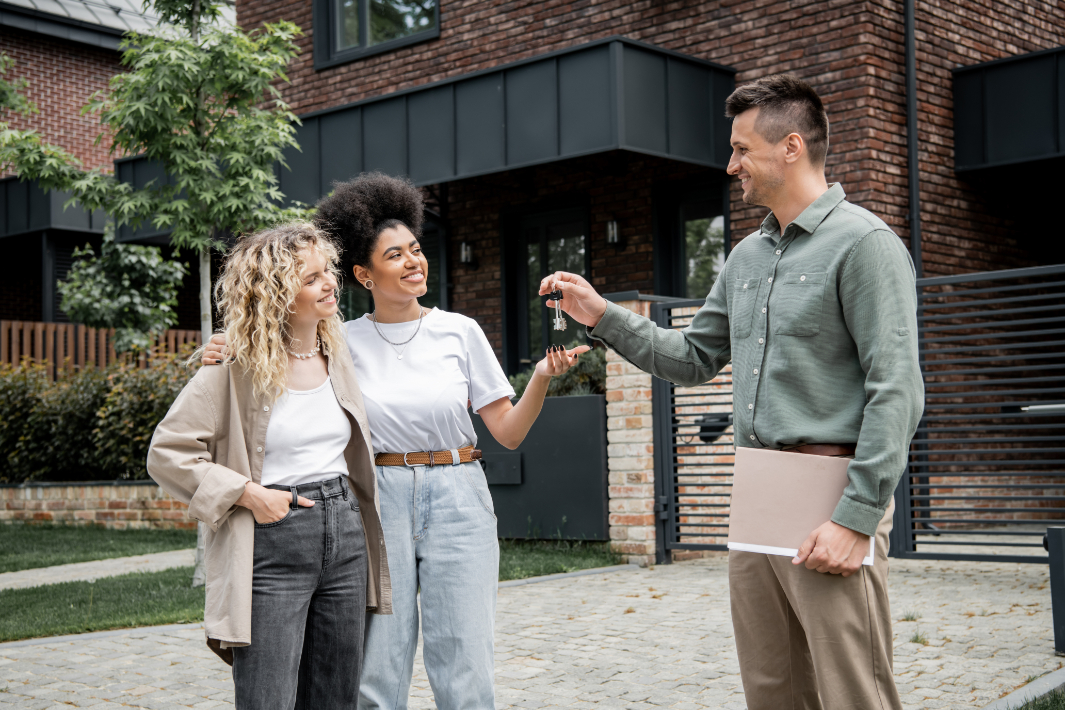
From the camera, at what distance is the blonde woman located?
2832 mm

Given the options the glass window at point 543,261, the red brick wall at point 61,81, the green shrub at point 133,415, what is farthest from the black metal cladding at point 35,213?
the glass window at point 543,261

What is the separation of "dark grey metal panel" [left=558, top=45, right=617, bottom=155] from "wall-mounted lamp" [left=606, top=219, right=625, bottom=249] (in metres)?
2.12

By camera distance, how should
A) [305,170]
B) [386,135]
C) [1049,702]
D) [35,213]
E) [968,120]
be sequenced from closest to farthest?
[1049,702] < [968,120] < [386,135] < [305,170] < [35,213]

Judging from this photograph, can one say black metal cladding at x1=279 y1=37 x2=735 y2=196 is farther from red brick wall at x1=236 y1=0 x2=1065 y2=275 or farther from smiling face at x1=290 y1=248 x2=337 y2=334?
smiling face at x1=290 y1=248 x2=337 y2=334

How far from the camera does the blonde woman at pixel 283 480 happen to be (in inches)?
111

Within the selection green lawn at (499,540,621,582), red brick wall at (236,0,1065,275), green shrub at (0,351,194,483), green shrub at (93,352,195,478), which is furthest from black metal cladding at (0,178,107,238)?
green lawn at (499,540,621,582)

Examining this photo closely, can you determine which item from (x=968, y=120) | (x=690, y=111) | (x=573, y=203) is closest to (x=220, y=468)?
(x=690, y=111)

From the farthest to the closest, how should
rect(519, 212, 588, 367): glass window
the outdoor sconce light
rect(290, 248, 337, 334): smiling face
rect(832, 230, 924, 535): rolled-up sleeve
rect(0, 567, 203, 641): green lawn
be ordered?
the outdoor sconce light, rect(519, 212, 588, 367): glass window, rect(0, 567, 203, 641): green lawn, rect(290, 248, 337, 334): smiling face, rect(832, 230, 924, 535): rolled-up sleeve

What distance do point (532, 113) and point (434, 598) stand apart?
781cm

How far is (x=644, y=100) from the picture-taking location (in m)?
9.96

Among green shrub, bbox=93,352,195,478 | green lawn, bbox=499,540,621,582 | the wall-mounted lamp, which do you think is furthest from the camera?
green shrub, bbox=93,352,195,478

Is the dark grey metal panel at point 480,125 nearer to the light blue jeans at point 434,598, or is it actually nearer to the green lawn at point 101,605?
the green lawn at point 101,605

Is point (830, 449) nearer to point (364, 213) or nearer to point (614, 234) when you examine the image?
point (364, 213)

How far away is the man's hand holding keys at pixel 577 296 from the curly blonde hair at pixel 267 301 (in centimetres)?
63
